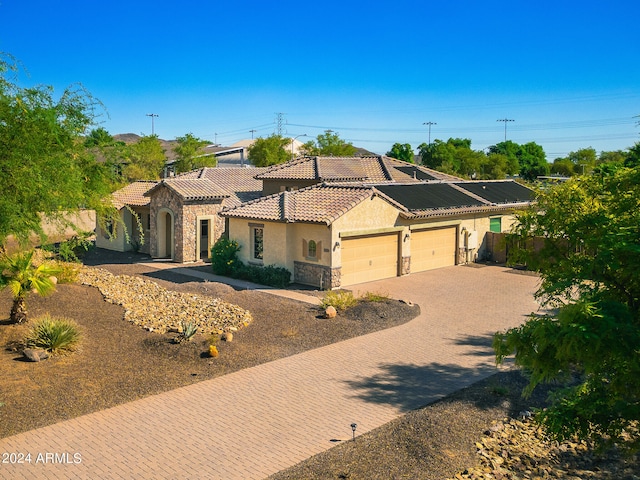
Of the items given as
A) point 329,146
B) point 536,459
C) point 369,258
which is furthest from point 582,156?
point 536,459

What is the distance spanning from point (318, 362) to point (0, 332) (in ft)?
26.9

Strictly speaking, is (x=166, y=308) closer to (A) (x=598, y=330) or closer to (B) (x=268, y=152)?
(A) (x=598, y=330)

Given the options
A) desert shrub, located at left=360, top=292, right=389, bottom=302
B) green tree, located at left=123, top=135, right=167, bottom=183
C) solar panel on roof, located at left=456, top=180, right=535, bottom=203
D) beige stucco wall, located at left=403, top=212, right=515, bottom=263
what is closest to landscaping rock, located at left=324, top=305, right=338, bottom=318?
desert shrub, located at left=360, top=292, right=389, bottom=302

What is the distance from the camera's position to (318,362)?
1580cm

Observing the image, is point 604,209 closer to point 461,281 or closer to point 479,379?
point 479,379

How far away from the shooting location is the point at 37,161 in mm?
12398

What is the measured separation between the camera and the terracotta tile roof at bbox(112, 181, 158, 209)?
107 feet

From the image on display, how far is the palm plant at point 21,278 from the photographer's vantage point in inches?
628

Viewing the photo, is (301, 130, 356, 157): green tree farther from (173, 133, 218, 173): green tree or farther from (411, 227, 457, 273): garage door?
(411, 227, 457, 273): garage door

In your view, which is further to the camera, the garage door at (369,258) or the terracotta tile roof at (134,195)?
the terracotta tile roof at (134,195)

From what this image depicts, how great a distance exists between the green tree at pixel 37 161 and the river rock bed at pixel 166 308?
462 centimetres

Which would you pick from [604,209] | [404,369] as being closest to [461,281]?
[404,369]

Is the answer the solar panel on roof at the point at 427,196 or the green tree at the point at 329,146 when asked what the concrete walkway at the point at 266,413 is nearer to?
the solar panel on roof at the point at 427,196

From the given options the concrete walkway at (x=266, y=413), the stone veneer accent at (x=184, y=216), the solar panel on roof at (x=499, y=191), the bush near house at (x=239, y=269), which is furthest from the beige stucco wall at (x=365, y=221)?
the solar panel on roof at (x=499, y=191)
